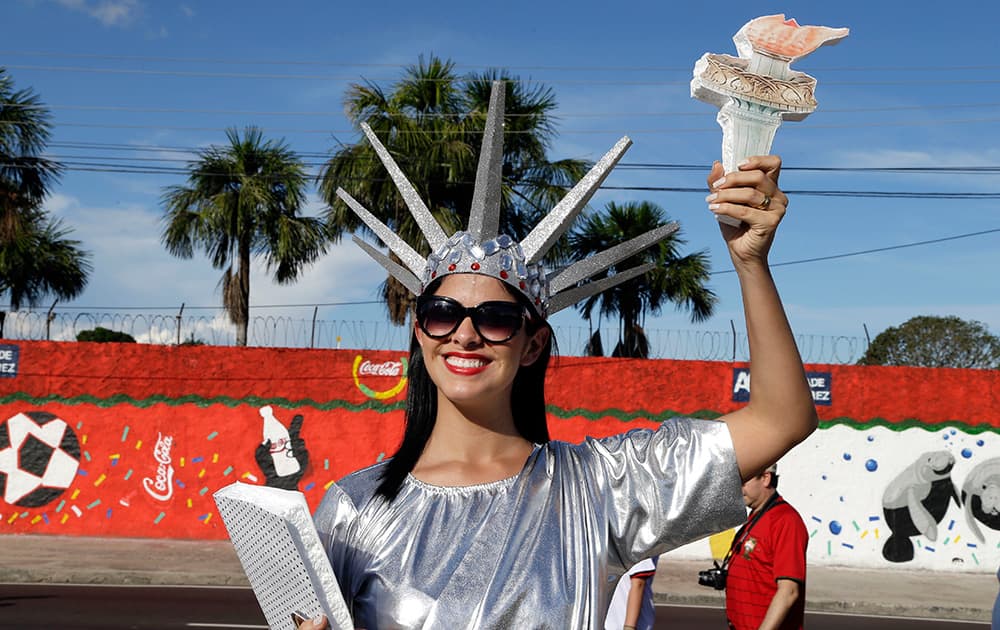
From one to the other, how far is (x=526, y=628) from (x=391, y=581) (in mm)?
340

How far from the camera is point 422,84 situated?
58.3 feet

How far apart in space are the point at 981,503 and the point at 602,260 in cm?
1424

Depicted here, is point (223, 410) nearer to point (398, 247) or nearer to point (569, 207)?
point (398, 247)

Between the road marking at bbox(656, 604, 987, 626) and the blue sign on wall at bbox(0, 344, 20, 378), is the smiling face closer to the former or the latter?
the road marking at bbox(656, 604, 987, 626)

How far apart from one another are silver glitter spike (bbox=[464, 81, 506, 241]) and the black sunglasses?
0.26 m

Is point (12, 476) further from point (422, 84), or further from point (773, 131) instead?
point (773, 131)

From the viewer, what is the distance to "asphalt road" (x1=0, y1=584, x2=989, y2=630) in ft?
33.2

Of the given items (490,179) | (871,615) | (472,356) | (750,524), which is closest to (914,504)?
(871,615)

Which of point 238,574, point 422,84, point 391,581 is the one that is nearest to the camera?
point 391,581

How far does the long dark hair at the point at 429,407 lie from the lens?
106 inches

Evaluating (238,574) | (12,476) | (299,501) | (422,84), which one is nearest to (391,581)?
(299,501)

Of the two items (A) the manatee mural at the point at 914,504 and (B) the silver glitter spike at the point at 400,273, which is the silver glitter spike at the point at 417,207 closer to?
(B) the silver glitter spike at the point at 400,273

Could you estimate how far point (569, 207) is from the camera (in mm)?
2764

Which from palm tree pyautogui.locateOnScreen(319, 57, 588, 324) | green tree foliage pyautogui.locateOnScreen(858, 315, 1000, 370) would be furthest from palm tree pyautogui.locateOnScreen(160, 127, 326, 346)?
green tree foliage pyautogui.locateOnScreen(858, 315, 1000, 370)
